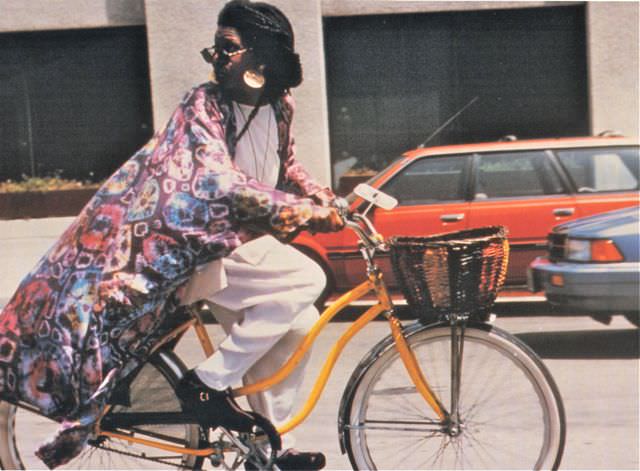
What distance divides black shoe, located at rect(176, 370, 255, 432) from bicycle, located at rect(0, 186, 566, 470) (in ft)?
0.17

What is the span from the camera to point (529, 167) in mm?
9500

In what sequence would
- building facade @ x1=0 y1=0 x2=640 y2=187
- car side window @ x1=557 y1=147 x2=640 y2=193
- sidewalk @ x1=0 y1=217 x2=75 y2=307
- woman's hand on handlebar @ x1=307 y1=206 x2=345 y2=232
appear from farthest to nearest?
1. building facade @ x1=0 y1=0 x2=640 y2=187
2. sidewalk @ x1=0 y1=217 x2=75 y2=307
3. car side window @ x1=557 y1=147 x2=640 y2=193
4. woman's hand on handlebar @ x1=307 y1=206 x2=345 y2=232

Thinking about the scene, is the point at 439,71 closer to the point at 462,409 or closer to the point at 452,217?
the point at 452,217

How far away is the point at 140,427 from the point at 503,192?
6.12 metres

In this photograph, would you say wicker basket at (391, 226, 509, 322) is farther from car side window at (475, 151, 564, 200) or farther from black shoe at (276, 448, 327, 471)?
car side window at (475, 151, 564, 200)

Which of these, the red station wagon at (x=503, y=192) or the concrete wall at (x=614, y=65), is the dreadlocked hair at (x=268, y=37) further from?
the concrete wall at (x=614, y=65)

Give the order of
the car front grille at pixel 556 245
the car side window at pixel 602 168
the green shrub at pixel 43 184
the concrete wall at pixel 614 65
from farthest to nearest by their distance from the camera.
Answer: the concrete wall at pixel 614 65, the green shrub at pixel 43 184, the car side window at pixel 602 168, the car front grille at pixel 556 245

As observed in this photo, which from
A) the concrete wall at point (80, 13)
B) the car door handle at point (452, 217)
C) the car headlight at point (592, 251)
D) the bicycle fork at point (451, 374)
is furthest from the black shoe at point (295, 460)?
Answer: the concrete wall at point (80, 13)

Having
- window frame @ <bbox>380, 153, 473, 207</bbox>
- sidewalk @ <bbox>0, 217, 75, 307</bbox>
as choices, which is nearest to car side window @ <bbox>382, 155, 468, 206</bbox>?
window frame @ <bbox>380, 153, 473, 207</bbox>

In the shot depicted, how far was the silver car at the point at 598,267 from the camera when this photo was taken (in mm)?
7207

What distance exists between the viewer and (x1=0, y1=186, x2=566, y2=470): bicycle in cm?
371

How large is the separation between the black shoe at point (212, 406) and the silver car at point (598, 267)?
4.13 m

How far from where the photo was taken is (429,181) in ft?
31.1

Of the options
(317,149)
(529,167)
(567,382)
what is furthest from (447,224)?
(317,149)
